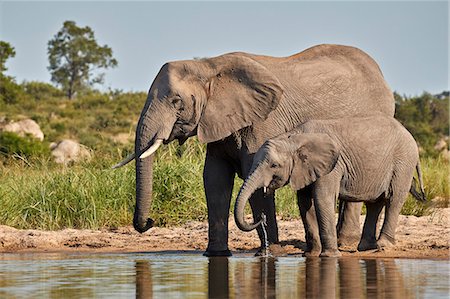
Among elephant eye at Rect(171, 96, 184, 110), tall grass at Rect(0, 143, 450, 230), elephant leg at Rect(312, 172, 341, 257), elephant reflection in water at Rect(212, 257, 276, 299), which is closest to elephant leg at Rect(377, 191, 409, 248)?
elephant leg at Rect(312, 172, 341, 257)

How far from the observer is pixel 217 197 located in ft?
35.0

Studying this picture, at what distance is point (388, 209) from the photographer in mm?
11086

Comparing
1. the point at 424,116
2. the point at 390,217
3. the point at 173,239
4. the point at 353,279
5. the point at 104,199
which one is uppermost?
the point at 424,116

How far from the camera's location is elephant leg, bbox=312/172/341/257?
10156 mm

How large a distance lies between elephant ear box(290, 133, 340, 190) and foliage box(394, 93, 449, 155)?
24.5 metres

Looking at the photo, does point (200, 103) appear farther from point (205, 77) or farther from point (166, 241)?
point (166, 241)

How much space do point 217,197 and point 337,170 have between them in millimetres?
1211

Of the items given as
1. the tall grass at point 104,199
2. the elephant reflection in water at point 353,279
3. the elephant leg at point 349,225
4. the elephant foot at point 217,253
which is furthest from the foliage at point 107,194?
the elephant reflection in water at point 353,279

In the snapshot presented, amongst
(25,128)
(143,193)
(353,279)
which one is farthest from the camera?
(25,128)

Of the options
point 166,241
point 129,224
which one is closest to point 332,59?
point 166,241

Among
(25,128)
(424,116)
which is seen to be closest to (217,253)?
(25,128)

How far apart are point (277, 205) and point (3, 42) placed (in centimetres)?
3272

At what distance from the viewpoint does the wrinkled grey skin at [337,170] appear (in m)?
10.0

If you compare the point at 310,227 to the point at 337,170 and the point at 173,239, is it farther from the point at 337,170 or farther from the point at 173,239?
the point at 173,239
